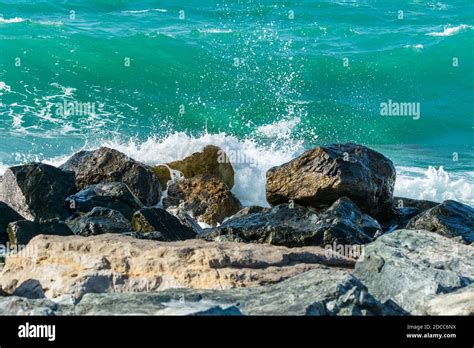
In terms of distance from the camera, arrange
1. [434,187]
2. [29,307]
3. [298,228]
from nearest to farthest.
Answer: [29,307]
[298,228]
[434,187]

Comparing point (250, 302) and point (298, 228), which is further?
point (298, 228)

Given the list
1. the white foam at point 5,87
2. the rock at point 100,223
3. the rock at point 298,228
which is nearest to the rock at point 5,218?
the rock at point 100,223

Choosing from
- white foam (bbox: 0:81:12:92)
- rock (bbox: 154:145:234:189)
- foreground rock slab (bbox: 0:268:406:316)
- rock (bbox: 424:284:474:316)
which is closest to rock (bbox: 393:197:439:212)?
rock (bbox: 154:145:234:189)

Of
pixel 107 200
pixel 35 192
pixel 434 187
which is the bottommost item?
pixel 434 187

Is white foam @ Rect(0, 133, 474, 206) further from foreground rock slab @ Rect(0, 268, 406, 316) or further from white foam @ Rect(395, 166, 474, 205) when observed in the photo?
foreground rock slab @ Rect(0, 268, 406, 316)

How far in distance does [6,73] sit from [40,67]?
103cm

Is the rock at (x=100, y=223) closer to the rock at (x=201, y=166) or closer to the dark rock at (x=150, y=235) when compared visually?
the dark rock at (x=150, y=235)

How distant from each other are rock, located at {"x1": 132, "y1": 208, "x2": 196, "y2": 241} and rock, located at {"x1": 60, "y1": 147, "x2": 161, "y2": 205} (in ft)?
9.61

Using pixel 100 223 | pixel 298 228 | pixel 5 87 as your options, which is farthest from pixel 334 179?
pixel 5 87

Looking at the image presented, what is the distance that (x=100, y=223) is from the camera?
9883 mm

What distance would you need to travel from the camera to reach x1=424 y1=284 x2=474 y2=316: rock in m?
5.66

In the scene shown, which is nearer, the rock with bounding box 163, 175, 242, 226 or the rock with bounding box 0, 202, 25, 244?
the rock with bounding box 0, 202, 25, 244

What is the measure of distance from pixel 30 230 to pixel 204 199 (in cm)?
412

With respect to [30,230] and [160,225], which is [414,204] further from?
[30,230]
